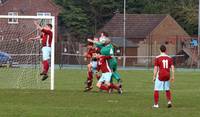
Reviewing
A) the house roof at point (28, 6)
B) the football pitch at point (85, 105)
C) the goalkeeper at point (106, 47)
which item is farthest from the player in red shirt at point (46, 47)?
the house roof at point (28, 6)

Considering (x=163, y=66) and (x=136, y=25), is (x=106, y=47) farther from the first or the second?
(x=136, y=25)

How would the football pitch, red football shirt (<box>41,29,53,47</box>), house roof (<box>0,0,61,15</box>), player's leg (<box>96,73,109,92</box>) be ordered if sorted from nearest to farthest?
the football pitch → player's leg (<box>96,73,109,92</box>) → red football shirt (<box>41,29,53,47</box>) → house roof (<box>0,0,61,15</box>)

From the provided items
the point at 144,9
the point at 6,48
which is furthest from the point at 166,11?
the point at 6,48

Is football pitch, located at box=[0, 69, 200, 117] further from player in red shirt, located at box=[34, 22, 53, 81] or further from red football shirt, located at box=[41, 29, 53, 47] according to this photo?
red football shirt, located at box=[41, 29, 53, 47]

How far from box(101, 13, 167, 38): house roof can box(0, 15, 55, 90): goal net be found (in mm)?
64963

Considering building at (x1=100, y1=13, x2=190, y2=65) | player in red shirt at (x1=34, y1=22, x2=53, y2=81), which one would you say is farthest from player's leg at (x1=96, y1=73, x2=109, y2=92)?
building at (x1=100, y1=13, x2=190, y2=65)

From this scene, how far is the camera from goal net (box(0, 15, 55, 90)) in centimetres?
2822

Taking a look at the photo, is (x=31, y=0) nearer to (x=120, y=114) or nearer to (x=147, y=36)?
(x=147, y=36)

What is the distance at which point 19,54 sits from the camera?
31.6 meters

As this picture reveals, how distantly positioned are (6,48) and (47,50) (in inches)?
291

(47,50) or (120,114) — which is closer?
(120,114)

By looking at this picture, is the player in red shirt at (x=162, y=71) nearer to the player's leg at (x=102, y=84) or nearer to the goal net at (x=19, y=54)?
Result: the player's leg at (x=102, y=84)

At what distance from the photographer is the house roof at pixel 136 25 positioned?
96.9 meters

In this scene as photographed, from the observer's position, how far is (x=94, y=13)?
10712cm
